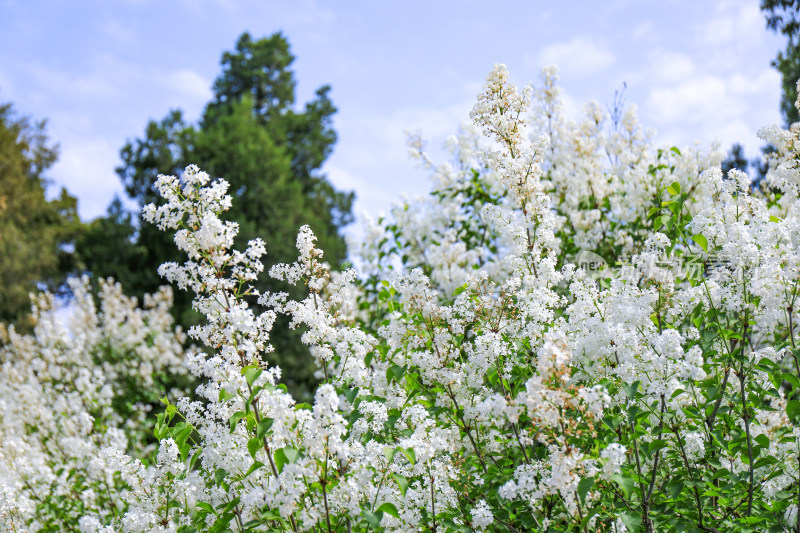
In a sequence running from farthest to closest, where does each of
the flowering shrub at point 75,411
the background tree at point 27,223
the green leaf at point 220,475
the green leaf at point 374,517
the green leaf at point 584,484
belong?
the background tree at point 27,223 < the flowering shrub at point 75,411 < the green leaf at point 220,475 < the green leaf at point 374,517 < the green leaf at point 584,484

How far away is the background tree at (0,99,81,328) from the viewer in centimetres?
2534

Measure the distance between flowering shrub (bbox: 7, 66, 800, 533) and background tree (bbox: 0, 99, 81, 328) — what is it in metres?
24.1

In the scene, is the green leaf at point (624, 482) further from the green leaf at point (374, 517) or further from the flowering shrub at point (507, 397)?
the green leaf at point (374, 517)

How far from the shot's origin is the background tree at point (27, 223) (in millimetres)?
25344

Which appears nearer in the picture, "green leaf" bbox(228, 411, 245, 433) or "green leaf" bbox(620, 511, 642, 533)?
"green leaf" bbox(620, 511, 642, 533)

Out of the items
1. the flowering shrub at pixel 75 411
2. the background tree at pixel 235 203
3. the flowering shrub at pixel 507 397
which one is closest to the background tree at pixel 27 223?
the background tree at pixel 235 203

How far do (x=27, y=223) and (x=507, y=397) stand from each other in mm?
31556

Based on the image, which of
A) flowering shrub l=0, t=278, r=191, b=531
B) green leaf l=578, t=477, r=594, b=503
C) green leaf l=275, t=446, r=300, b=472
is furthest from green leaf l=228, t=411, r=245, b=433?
green leaf l=578, t=477, r=594, b=503

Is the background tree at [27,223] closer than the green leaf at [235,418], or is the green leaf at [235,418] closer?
the green leaf at [235,418]

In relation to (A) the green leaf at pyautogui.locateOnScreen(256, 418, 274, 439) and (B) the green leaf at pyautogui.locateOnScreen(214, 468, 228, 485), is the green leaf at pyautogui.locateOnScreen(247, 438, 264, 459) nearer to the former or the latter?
(A) the green leaf at pyautogui.locateOnScreen(256, 418, 274, 439)

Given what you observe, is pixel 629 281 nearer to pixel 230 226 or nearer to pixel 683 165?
pixel 230 226

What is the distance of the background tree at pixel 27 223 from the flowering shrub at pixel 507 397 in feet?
79.2

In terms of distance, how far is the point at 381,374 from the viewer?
169 inches

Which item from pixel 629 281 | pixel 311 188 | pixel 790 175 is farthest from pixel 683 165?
pixel 311 188
